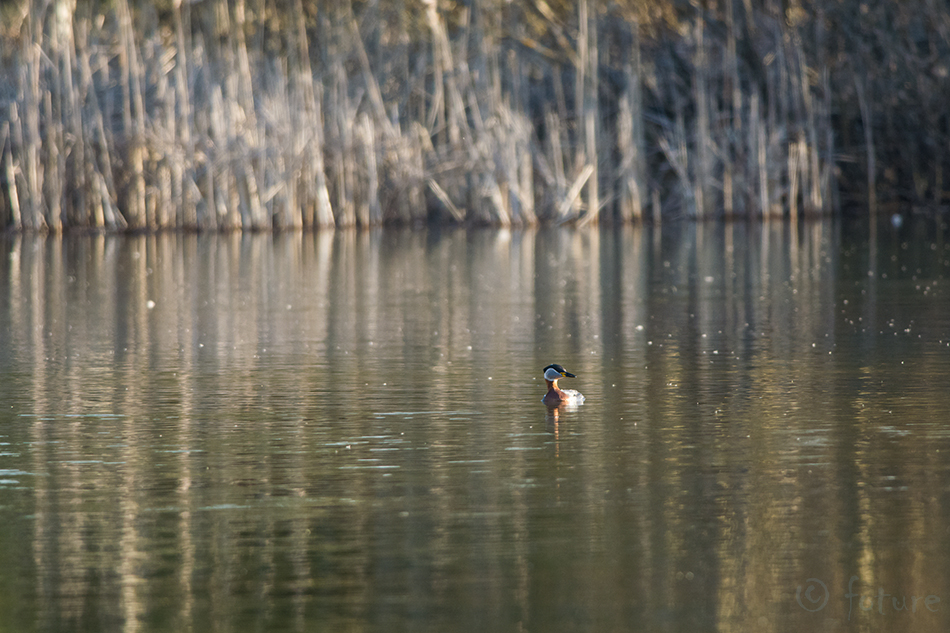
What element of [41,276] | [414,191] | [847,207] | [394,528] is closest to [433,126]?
[414,191]

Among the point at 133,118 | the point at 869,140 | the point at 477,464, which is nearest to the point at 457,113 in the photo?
the point at 133,118

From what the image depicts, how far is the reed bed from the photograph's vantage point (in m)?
25.6

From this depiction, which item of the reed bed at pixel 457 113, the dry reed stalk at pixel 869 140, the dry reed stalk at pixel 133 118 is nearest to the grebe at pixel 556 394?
the reed bed at pixel 457 113

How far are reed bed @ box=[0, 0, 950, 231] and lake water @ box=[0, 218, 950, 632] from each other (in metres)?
10.8

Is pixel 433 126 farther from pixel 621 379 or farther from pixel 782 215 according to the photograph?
pixel 621 379

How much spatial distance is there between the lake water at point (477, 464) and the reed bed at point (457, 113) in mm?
10762

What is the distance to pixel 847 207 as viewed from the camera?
30.8 metres

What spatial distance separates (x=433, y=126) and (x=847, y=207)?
7973mm

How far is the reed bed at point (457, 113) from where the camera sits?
25.6m

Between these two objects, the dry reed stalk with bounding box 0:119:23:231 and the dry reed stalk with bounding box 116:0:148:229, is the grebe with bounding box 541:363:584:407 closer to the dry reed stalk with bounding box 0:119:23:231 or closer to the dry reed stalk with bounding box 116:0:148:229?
the dry reed stalk with bounding box 116:0:148:229

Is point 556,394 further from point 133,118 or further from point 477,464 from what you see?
point 133,118

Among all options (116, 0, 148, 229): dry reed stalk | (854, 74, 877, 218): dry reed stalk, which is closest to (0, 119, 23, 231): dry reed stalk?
(116, 0, 148, 229): dry reed stalk

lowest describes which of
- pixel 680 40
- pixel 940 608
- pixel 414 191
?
pixel 940 608

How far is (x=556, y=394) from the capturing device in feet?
28.0
